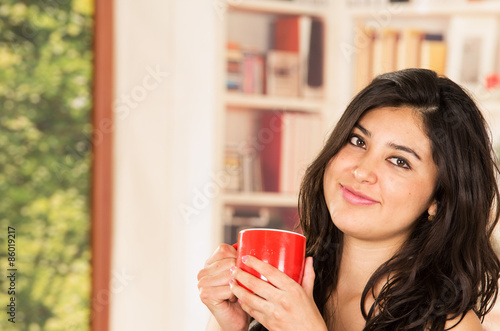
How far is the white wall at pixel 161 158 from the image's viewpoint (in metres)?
3.25

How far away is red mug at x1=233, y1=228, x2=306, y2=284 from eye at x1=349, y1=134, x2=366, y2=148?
1.11 ft

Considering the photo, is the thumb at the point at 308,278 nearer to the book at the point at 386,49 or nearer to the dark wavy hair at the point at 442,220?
the dark wavy hair at the point at 442,220

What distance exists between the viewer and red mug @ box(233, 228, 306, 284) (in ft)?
4.08

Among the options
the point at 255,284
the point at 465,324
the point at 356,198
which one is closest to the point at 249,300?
the point at 255,284

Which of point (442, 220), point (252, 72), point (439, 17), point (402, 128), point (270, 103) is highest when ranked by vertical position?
point (439, 17)

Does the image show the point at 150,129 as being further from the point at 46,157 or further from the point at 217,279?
the point at 217,279

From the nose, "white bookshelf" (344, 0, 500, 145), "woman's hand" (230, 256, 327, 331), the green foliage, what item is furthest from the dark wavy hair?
the green foliage

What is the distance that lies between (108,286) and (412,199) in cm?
227

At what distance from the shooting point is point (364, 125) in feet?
4.81

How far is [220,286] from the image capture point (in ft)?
4.48

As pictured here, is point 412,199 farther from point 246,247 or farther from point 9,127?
point 9,127

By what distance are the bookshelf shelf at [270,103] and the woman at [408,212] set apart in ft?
5.80

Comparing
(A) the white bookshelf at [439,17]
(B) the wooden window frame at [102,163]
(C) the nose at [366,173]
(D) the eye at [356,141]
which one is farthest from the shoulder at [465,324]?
(B) the wooden window frame at [102,163]

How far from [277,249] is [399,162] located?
375 millimetres
